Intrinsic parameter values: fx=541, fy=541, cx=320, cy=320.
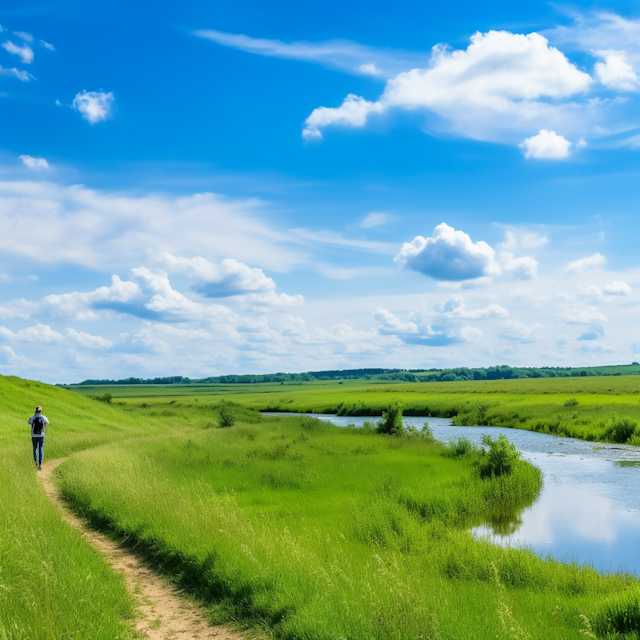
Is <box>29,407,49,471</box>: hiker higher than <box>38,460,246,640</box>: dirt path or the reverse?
higher

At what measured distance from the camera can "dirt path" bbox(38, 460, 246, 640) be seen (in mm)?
8531

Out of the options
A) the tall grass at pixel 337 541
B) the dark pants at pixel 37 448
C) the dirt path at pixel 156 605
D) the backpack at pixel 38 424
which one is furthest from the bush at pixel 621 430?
the dirt path at pixel 156 605

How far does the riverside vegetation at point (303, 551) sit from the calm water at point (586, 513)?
45.0 inches

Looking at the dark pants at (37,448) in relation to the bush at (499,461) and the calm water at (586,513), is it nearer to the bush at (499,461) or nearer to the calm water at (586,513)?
the calm water at (586,513)

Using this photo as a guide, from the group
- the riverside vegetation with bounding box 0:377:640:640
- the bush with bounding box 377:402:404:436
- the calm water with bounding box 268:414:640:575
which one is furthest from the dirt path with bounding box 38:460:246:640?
the bush with bounding box 377:402:404:436

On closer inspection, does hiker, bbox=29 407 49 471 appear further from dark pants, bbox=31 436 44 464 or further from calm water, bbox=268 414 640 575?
calm water, bbox=268 414 640 575

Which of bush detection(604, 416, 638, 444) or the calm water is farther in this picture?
bush detection(604, 416, 638, 444)

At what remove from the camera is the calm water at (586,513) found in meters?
15.7

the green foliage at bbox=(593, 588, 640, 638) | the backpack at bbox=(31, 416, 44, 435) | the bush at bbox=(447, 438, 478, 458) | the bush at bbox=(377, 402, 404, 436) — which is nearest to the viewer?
the green foliage at bbox=(593, 588, 640, 638)

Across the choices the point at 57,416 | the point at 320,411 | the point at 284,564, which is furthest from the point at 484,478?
the point at 320,411

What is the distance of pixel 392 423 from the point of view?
39906 mm

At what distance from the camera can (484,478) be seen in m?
23.7

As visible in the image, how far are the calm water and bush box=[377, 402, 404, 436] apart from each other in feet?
28.9

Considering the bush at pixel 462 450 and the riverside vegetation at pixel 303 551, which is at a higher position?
the riverside vegetation at pixel 303 551
